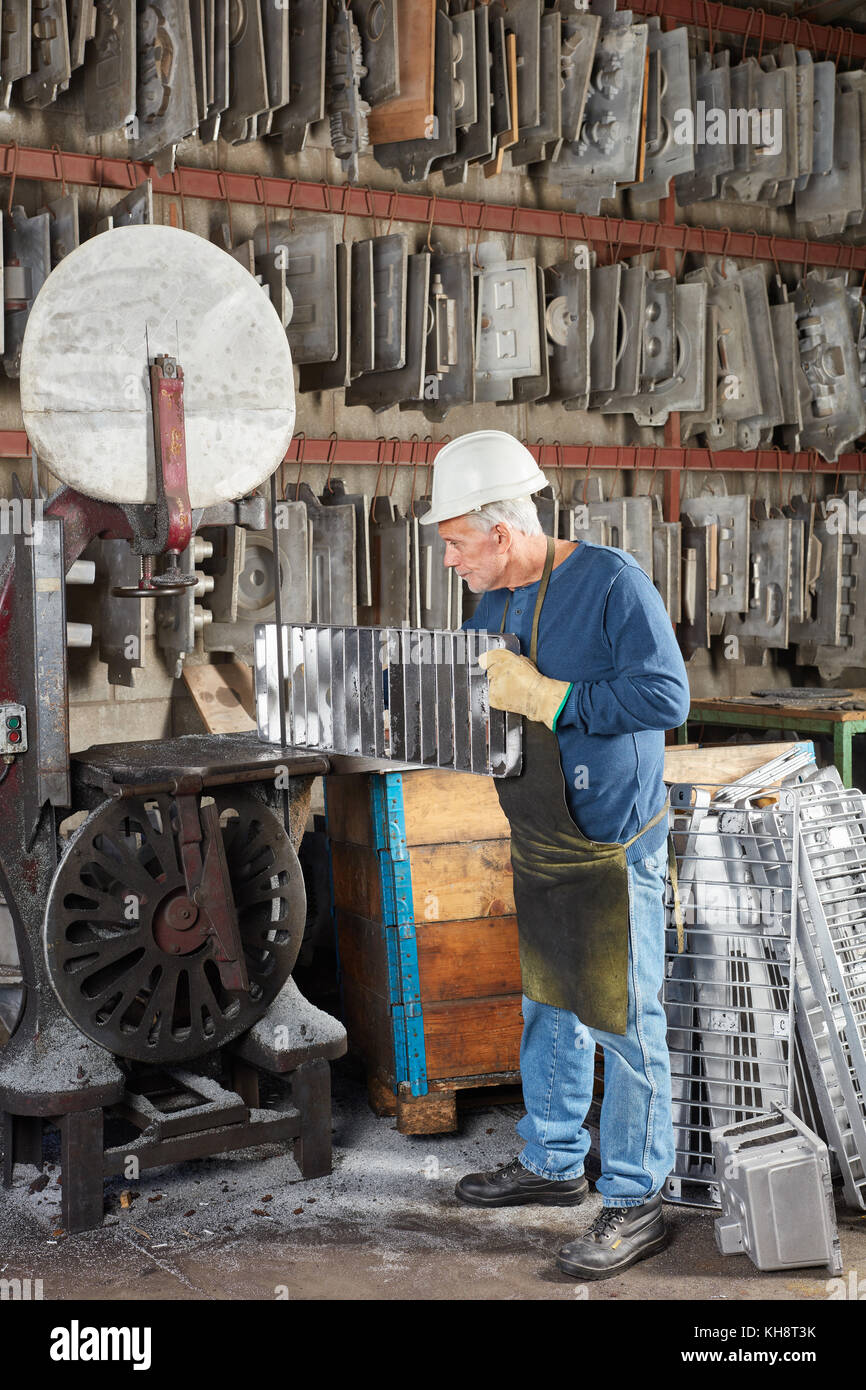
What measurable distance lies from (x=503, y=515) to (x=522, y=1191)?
1818mm

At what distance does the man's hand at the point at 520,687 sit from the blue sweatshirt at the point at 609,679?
0.18 ft

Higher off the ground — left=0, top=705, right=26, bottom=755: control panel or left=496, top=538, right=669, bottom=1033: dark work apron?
left=0, top=705, right=26, bottom=755: control panel

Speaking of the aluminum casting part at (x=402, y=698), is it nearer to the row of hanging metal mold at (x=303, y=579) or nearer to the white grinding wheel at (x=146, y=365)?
the white grinding wheel at (x=146, y=365)

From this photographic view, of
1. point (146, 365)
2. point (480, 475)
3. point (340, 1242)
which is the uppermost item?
point (146, 365)

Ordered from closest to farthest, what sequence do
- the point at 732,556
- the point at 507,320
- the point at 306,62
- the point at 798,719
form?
the point at 306,62 → the point at 507,320 → the point at 798,719 → the point at 732,556

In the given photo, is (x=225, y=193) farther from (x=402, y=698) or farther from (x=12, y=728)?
(x=402, y=698)

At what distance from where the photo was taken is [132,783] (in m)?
3.58

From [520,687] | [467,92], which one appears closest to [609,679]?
[520,687]

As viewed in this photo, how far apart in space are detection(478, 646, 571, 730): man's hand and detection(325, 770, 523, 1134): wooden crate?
4.12ft

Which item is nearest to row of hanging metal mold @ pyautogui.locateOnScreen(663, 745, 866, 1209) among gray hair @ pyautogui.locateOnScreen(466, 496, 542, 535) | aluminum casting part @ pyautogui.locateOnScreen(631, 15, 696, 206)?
gray hair @ pyautogui.locateOnScreen(466, 496, 542, 535)

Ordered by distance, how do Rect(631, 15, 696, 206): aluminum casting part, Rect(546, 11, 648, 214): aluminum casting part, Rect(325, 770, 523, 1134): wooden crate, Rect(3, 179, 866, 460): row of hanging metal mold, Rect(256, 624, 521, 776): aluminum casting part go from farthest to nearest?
Rect(631, 15, 696, 206): aluminum casting part
Rect(546, 11, 648, 214): aluminum casting part
Rect(3, 179, 866, 460): row of hanging metal mold
Rect(325, 770, 523, 1134): wooden crate
Rect(256, 624, 521, 776): aluminum casting part

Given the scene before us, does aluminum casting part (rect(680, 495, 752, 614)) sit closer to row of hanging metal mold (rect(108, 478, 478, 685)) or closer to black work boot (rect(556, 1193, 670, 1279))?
row of hanging metal mold (rect(108, 478, 478, 685))

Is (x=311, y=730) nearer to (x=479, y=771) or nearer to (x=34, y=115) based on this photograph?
(x=479, y=771)

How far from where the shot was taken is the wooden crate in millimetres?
4230
